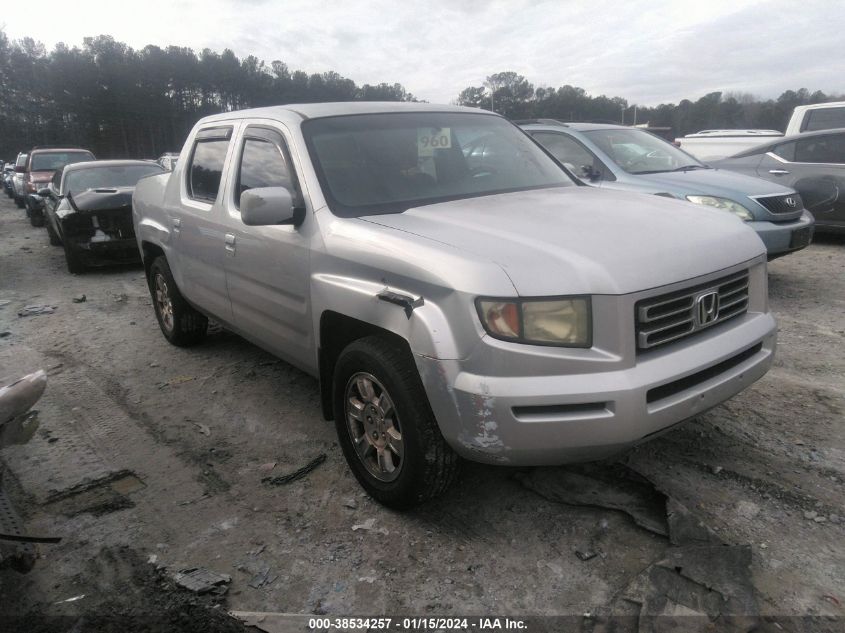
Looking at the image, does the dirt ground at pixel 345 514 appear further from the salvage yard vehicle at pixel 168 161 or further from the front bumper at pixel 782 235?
the salvage yard vehicle at pixel 168 161

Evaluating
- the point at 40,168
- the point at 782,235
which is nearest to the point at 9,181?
the point at 40,168

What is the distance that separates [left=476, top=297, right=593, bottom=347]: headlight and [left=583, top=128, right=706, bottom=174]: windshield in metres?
4.91

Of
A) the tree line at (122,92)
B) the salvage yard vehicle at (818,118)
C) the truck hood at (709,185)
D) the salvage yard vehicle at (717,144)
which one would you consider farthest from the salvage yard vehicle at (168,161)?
the tree line at (122,92)

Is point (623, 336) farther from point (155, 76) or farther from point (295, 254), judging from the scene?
point (155, 76)

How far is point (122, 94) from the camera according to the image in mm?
57156

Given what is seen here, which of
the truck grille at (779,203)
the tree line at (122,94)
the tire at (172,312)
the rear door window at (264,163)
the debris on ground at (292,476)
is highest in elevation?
the tree line at (122,94)

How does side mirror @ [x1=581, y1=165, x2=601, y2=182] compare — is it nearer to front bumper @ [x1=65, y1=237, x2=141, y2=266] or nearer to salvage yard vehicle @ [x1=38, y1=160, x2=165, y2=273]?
salvage yard vehicle @ [x1=38, y1=160, x2=165, y2=273]

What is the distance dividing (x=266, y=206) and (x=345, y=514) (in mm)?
1512

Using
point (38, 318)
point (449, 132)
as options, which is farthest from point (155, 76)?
point (449, 132)

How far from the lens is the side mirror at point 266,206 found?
10.1 ft

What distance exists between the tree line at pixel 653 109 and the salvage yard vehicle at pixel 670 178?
17.0 m

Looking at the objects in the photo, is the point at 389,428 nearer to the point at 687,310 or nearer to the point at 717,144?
the point at 687,310

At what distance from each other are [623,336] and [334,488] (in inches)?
67.5

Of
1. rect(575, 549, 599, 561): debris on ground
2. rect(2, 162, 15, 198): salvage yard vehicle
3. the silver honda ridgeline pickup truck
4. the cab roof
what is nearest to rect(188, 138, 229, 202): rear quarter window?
the silver honda ridgeline pickup truck
